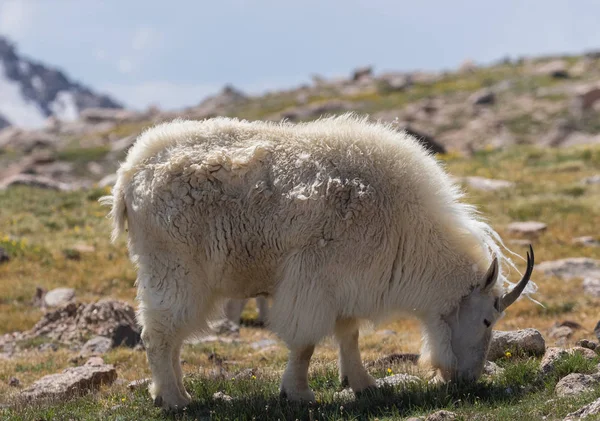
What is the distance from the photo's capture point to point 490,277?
7848 mm

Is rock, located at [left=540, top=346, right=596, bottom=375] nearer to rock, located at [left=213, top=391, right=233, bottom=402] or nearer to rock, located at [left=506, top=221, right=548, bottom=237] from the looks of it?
rock, located at [left=213, top=391, right=233, bottom=402]

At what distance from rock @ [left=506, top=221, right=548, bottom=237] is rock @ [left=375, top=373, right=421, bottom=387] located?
10409 millimetres

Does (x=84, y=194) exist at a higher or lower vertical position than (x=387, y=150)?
lower

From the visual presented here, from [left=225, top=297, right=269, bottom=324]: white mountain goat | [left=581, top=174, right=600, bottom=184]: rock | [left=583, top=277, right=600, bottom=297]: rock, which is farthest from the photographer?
[left=581, top=174, right=600, bottom=184]: rock

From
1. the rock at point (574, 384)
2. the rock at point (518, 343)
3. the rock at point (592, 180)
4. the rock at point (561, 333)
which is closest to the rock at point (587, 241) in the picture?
the rock at point (592, 180)

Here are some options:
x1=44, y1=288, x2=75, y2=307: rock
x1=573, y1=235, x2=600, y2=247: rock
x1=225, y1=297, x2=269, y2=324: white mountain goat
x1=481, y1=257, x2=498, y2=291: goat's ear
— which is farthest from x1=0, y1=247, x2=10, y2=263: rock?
x1=573, y1=235, x2=600, y2=247: rock

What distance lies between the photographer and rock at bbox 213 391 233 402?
25.9ft

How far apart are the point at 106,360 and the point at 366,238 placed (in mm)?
4552

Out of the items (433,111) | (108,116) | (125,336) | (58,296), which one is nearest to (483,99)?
(433,111)

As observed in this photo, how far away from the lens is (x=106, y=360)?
1055cm

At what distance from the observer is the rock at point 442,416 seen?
6.33 metres

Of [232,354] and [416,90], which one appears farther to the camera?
[416,90]

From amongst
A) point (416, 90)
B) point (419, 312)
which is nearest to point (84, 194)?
point (419, 312)

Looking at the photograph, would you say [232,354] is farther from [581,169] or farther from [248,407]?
[581,169]
